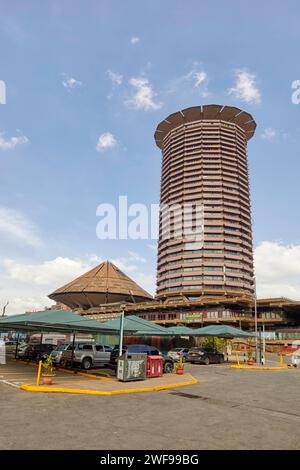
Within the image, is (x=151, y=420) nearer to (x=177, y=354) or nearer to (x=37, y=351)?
(x=37, y=351)

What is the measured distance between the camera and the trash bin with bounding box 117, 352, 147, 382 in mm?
18883

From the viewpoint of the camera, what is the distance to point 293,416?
38.1 ft

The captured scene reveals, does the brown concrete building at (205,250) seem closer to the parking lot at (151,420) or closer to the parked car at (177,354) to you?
the parked car at (177,354)

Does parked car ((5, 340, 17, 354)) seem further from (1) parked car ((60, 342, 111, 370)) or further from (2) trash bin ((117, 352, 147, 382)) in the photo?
(2) trash bin ((117, 352, 147, 382))

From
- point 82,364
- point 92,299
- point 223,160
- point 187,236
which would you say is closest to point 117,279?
point 92,299

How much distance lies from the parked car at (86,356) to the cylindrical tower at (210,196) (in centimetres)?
7106

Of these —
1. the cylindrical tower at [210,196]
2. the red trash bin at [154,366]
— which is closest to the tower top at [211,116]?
the cylindrical tower at [210,196]

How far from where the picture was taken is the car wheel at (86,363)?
2603 cm

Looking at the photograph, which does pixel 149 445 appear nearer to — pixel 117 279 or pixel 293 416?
pixel 293 416

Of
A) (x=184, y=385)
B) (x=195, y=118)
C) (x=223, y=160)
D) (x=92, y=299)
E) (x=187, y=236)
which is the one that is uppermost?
(x=195, y=118)

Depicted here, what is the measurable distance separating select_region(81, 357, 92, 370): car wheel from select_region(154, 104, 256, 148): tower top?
112406 mm

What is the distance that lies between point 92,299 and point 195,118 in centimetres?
7485

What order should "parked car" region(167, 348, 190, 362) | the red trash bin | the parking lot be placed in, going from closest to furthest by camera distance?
the parking lot, the red trash bin, "parked car" region(167, 348, 190, 362)

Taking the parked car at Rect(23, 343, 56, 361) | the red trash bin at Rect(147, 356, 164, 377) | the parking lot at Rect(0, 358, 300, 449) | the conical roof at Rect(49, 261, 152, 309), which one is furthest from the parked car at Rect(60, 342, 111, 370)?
the conical roof at Rect(49, 261, 152, 309)
